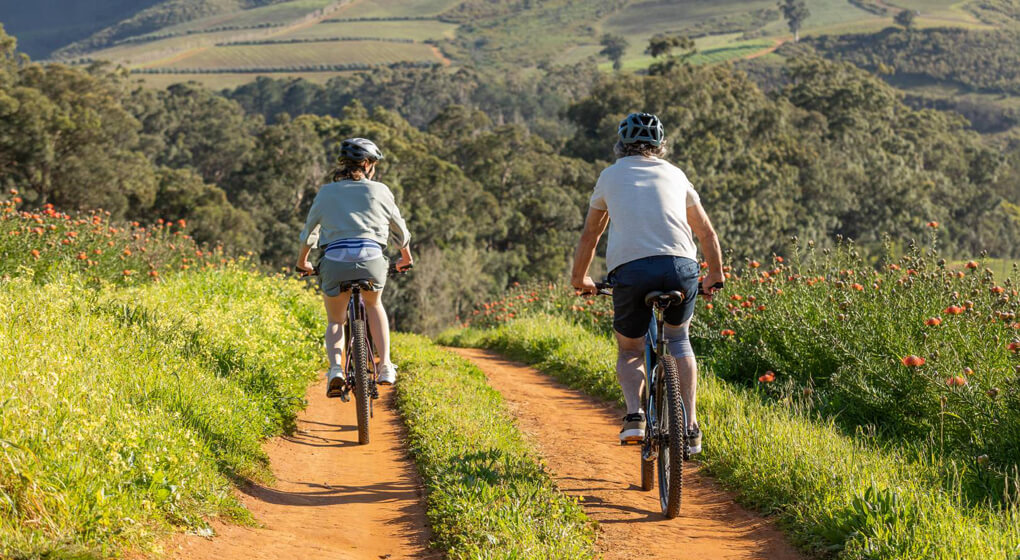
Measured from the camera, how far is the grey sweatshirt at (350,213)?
20.4 feet

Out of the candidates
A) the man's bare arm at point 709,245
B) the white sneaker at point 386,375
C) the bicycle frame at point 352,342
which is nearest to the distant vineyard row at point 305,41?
the bicycle frame at point 352,342

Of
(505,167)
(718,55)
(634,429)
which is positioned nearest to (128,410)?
(634,429)

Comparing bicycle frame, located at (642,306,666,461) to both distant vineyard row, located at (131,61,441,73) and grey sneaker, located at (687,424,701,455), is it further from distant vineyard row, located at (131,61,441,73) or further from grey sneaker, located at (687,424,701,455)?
distant vineyard row, located at (131,61,441,73)

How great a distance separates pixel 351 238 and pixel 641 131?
237 cm

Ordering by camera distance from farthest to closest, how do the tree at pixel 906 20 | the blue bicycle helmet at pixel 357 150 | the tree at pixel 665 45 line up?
the tree at pixel 906 20, the tree at pixel 665 45, the blue bicycle helmet at pixel 357 150

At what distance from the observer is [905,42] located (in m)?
121

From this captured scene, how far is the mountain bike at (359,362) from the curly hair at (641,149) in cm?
221

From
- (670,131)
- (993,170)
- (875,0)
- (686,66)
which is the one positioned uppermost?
(875,0)

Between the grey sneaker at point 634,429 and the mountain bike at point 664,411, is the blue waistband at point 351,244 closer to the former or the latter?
the mountain bike at point 664,411

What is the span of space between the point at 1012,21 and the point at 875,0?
145 feet

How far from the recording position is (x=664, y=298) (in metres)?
4.43

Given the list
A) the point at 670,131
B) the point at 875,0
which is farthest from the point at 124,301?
the point at 875,0

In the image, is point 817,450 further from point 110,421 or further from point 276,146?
point 276,146

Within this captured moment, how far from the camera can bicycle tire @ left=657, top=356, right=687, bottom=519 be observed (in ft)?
14.6
